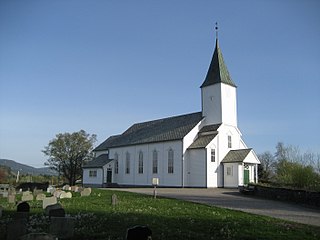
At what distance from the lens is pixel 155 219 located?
1364 cm

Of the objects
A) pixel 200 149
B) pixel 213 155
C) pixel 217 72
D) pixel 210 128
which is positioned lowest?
pixel 213 155

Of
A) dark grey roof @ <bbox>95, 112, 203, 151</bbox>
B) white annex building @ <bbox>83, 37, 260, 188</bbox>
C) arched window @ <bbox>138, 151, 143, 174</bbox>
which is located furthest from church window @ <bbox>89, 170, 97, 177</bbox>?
arched window @ <bbox>138, 151, 143, 174</bbox>

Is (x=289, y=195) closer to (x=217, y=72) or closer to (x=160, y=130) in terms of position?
(x=217, y=72)

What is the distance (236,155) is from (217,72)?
38.9 feet

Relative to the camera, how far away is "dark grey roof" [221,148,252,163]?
137 ft

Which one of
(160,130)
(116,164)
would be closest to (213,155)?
(160,130)

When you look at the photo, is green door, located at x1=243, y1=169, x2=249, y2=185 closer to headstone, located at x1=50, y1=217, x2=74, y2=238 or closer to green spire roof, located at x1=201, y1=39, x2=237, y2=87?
green spire roof, located at x1=201, y1=39, x2=237, y2=87

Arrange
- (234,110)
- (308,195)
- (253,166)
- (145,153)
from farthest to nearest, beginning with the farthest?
(145,153)
(234,110)
(253,166)
(308,195)

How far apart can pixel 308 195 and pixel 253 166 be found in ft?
66.5

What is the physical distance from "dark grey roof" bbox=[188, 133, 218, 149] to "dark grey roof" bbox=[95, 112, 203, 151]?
1690mm

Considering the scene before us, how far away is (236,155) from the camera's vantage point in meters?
43.0

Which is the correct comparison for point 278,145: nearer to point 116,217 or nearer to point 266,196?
point 266,196

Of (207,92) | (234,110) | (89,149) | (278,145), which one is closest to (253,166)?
(234,110)

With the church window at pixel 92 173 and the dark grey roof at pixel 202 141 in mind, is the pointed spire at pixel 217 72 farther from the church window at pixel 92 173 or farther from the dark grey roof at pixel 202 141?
the church window at pixel 92 173
